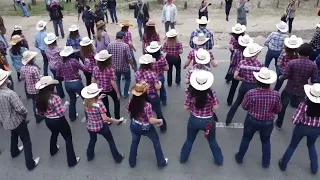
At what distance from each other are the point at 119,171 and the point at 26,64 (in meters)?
2.87

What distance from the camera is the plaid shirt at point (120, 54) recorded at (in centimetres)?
717

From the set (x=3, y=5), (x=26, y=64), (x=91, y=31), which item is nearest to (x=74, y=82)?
(x=26, y=64)

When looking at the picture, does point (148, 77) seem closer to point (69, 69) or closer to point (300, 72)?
point (69, 69)

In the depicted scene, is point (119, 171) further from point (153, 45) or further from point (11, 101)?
point (153, 45)

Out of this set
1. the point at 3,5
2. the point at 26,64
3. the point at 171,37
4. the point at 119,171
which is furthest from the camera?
the point at 3,5

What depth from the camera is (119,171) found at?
5.82 m

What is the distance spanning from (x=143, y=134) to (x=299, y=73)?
3127 millimetres

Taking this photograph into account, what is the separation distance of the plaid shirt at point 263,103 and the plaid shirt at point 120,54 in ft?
10.4

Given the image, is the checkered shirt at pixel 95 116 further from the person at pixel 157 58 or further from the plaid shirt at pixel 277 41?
the plaid shirt at pixel 277 41

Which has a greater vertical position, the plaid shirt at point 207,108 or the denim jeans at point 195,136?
the plaid shirt at point 207,108

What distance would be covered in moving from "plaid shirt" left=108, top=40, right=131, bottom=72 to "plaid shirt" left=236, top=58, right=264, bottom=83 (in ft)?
8.43

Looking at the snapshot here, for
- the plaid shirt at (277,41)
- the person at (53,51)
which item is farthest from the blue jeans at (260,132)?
the person at (53,51)

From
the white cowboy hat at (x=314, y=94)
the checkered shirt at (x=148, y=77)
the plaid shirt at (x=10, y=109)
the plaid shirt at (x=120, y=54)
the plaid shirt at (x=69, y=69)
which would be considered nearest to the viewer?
the white cowboy hat at (x=314, y=94)

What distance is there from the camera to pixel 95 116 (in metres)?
5.25
